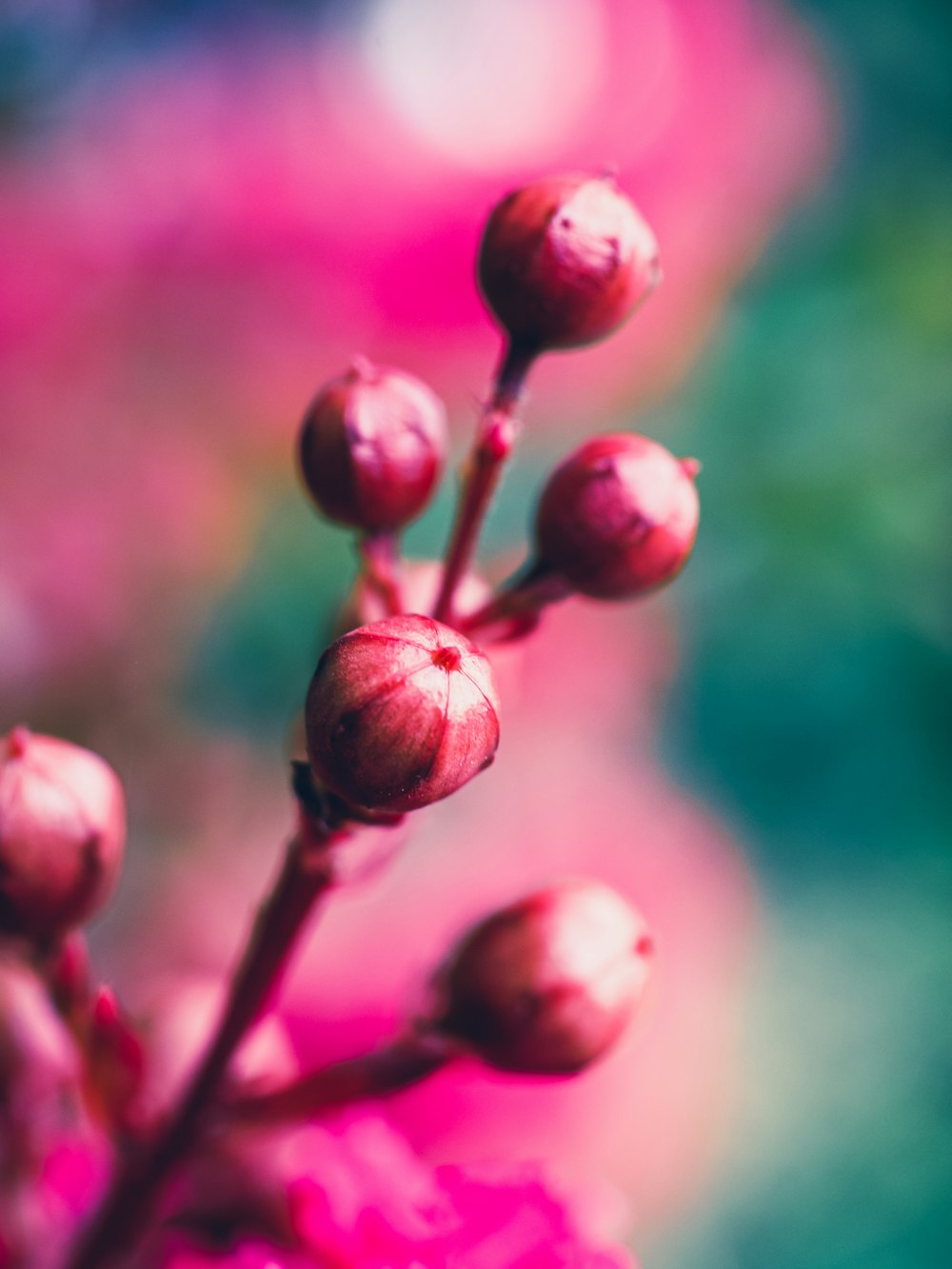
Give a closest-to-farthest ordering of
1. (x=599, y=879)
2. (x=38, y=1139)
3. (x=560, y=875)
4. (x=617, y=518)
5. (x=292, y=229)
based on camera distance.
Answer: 1. (x=617, y=518)
2. (x=38, y=1139)
3. (x=560, y=875)
4. (x=599, y=879)
5. (x=292, y=229)

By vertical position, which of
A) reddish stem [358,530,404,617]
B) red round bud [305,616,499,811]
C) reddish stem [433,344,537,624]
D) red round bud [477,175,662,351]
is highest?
red round bud [477,175,662,351]

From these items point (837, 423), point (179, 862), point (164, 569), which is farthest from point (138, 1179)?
point (837, 423)

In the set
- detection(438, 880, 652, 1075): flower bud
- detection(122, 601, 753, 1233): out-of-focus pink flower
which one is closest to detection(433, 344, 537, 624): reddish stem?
detection(438, 880, 652, 1075): flower bud

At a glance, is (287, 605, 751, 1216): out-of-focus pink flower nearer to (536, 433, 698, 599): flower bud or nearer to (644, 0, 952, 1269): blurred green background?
(644, 0, 952, 1269): blurred green background

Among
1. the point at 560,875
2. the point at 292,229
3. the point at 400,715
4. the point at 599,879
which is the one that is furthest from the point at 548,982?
the point at 292,229

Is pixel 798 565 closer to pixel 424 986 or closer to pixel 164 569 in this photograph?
pixel 164 569

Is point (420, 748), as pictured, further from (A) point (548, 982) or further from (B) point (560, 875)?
(B) point (560, 875)

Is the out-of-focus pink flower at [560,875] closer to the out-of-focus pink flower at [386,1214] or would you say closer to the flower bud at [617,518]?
the out-of-focus pink flower at [386,1214]
